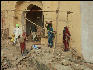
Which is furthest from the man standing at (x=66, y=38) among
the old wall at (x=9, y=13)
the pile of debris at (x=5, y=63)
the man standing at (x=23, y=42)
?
the old wall at (x=9, y=13)

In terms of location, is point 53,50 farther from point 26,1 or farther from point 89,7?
point 26,1

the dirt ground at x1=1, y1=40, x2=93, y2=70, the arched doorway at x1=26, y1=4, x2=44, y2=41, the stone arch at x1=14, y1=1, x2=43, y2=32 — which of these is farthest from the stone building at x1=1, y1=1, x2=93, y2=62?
the arched doorway at x1=26, y1=4, x2=44, y2=41

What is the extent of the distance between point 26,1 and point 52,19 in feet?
7.91

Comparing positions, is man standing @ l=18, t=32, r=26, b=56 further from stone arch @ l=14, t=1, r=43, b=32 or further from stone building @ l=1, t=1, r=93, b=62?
stone arch @ l=14, t=1, r=43, b=32

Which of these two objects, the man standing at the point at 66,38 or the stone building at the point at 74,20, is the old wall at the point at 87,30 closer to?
the stone building at the point at 74,20

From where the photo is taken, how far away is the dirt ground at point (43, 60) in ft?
37.6

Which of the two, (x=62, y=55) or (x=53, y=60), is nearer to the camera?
(x=53, y=60)

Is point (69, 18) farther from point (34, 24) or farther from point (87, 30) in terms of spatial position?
point (34, 24)

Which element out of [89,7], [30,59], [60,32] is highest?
[89,7]

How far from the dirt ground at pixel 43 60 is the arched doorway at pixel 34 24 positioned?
2.60 meters

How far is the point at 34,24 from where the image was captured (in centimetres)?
1788

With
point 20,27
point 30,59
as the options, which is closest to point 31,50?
point 30,59

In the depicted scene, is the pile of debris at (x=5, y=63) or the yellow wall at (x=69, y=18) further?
the yellow wall at (x=69, y=18)

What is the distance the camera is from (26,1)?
15547 mm
